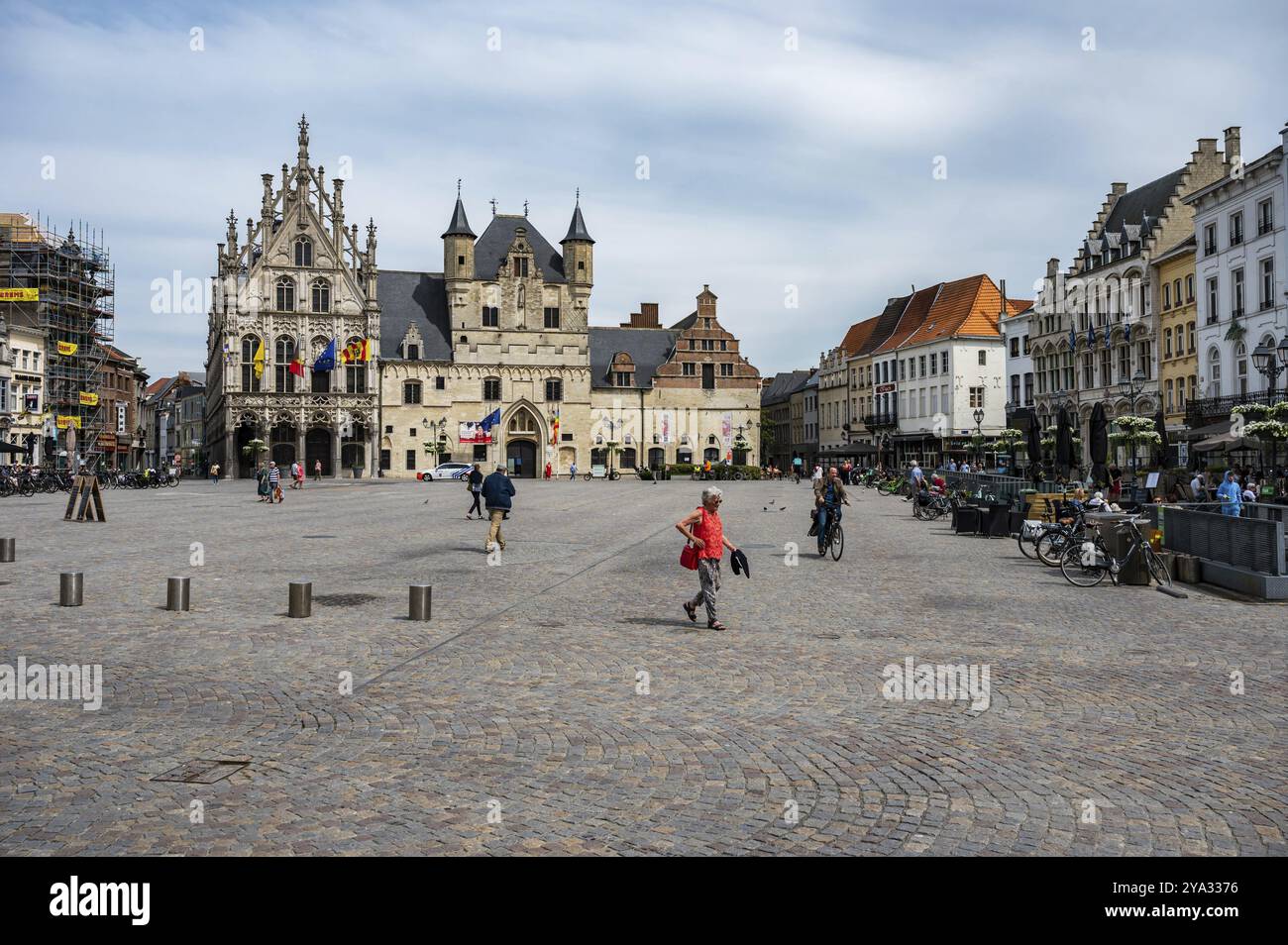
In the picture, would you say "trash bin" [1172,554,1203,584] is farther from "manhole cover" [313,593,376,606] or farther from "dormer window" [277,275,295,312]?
"dormer window" [277,275,295,312]

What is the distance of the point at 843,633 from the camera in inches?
443

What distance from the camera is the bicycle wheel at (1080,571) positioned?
52.8 ft

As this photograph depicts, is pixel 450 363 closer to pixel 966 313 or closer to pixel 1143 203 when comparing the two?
pixel 966 313

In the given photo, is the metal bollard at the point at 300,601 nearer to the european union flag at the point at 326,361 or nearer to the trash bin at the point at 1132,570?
the trash bin at the point at 1132,570

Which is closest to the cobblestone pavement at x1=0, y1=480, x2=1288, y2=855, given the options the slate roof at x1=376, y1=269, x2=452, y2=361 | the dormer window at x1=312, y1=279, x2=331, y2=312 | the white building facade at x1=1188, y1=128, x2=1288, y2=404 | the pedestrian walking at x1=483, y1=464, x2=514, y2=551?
the pedestrian walking at x1=483, y1=464, x2=514, y2=551

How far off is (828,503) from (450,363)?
67585 millimetres

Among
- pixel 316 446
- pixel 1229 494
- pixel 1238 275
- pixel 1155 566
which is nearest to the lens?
pixel 1155 566

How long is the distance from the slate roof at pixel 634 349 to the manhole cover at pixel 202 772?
8584cm

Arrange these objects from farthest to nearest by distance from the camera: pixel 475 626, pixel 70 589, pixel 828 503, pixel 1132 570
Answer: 1. pixel 828 503
2. pixel 1132 570
3. pixel 70 589
4. pixel 475 626

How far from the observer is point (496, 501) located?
67.3 feet

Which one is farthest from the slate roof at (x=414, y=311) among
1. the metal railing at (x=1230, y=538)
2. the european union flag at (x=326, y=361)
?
the metal railing at (x=1230, y=538)

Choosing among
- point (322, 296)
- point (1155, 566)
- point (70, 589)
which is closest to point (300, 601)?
point (70, 589)
